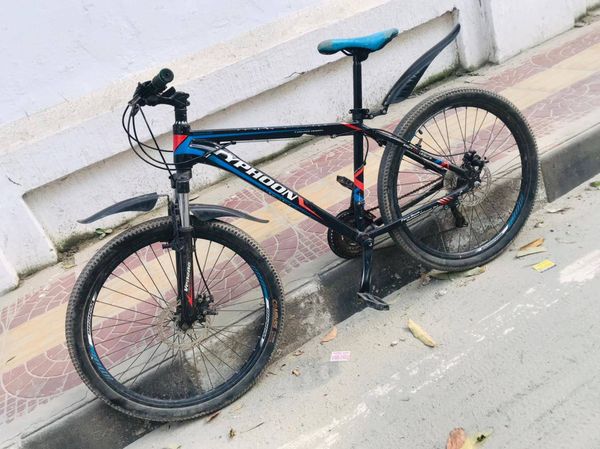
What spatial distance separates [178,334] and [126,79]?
7.12 ft

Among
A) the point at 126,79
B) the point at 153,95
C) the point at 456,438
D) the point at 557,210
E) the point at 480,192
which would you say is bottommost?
the point at 557,210

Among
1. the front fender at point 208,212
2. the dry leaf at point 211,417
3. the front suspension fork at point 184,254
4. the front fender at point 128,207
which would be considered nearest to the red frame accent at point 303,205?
the front fender at point 208,212

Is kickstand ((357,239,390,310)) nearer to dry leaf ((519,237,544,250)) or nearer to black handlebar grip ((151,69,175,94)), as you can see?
dry leaf ((519,237,544,250))

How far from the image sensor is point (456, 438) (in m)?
2.13

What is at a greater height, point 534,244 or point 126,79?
point 126,79

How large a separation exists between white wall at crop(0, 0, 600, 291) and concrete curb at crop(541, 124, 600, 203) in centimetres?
180

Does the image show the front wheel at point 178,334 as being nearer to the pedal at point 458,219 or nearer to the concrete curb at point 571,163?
the pedal at point 458,219

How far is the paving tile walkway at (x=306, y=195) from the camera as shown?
286 centimetres

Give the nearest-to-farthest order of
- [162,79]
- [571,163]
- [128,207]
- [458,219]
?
[162,79]
[128,207]
[458,219]
[571,163]

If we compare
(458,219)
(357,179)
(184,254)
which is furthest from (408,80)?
(184,254)

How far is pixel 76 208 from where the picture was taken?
3.93m

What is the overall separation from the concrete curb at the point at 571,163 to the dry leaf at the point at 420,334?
144 cm

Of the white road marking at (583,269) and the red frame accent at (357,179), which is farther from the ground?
the red frame accent at (357,179)

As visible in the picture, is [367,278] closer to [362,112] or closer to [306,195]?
[362,112]
